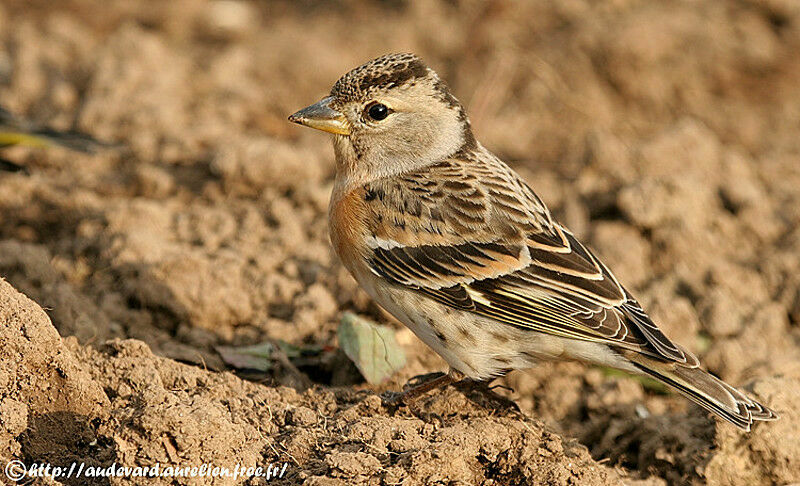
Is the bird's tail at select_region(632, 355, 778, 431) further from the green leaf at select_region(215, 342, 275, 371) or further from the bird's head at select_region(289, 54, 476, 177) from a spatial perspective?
the green leaf at select_region(215, 342, 275, 371)

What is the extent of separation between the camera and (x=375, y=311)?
22.1 feet

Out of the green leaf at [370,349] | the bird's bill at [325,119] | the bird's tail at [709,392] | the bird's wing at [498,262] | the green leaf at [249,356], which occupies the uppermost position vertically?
the bird's bill at [325,119]

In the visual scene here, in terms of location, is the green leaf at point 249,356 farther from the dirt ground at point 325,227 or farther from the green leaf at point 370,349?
the green leaf at point 370,349

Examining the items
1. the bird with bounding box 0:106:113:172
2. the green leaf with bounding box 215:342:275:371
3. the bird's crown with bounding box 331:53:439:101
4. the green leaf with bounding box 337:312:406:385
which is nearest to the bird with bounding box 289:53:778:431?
the bird's crown with bounding box 331:53:439:101

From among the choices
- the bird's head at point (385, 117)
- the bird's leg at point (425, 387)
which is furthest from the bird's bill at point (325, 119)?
the bird's leg at point (425, 387)

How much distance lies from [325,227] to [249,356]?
1.83 metres

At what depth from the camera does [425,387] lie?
206 inches

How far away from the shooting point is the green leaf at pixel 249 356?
18.7 ft

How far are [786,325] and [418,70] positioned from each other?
3363 millimetres

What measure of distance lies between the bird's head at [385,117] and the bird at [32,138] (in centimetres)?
224

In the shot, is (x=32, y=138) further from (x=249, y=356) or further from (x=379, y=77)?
(x=379, y=77)

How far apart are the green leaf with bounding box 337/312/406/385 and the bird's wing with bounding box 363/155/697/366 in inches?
22.9

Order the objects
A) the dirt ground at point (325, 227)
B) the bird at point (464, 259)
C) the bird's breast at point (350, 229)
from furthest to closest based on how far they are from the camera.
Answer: the bird's breast at point (350, 229)
the bird at point (464, 259)
the dirt ground at point (325, 227)

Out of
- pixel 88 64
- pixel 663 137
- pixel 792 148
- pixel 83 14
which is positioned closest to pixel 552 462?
pixel 663 137
